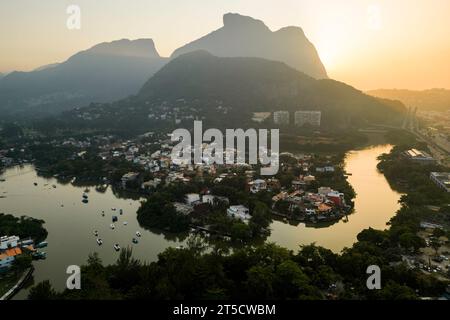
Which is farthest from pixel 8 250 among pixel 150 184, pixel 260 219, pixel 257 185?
pixel 257 185

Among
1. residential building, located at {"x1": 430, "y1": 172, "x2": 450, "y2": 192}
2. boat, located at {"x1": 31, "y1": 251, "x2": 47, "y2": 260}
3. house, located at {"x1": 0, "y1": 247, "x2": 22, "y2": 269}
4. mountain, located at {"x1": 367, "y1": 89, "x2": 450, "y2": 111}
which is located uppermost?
mountain, located at {"x1": 367, "y1": 89, "x2": 450, "y2": 111}

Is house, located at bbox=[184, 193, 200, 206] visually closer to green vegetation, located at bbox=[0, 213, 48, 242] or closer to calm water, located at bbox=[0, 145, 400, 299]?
calm water, located at bbox=[0, 145, 400, 299]

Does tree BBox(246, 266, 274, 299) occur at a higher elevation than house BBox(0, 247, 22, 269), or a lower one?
higher

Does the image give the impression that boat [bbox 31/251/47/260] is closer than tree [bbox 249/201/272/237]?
Yes

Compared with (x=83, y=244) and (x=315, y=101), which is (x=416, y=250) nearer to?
(x=83, y=244)

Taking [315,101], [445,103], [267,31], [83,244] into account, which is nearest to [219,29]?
[267,31]

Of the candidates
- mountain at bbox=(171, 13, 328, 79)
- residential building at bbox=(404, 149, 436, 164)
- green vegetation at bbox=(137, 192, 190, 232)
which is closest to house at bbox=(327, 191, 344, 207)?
green vegetation at bbox=(137, 192, 190, 232)
